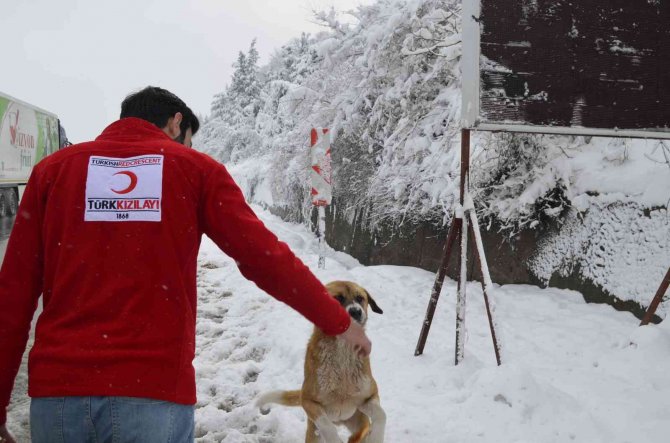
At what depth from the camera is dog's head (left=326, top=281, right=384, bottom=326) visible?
11.8 feet

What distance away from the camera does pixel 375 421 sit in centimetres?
339

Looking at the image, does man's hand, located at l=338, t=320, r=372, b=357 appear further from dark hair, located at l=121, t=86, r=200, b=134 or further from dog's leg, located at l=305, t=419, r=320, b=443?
dog's leg, located at l=305, t=419, r=320, b=443

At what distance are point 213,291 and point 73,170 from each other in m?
8.09

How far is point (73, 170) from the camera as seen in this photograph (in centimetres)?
162

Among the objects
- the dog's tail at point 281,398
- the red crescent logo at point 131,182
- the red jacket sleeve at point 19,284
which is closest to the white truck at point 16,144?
the dog's tail at point 281,398

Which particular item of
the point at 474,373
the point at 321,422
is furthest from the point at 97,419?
the point at 474,373

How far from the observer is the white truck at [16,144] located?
11703mm

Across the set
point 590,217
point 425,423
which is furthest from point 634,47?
point 425,423

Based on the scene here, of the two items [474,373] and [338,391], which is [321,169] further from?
[338,391]

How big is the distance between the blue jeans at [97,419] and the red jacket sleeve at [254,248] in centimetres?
53

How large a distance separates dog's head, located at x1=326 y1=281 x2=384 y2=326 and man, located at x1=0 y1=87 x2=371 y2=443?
1.88m

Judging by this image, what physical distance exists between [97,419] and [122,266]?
475 millimetres

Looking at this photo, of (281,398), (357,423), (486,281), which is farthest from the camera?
(486,281)

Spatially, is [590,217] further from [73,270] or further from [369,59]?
[73,270]
